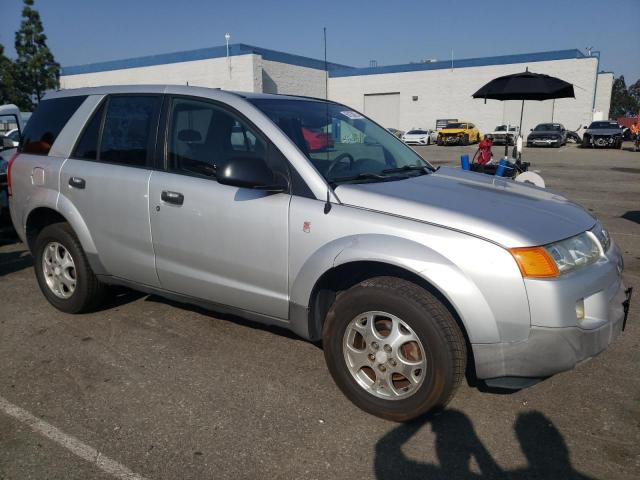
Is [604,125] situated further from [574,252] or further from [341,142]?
[574,252]

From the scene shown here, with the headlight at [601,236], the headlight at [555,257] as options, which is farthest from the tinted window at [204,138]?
the headlight at [601,236]

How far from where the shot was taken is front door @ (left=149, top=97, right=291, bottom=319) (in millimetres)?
3227

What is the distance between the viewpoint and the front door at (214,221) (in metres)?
3.23

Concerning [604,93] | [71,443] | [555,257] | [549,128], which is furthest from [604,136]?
[71,443]

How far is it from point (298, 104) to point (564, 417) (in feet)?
8.64

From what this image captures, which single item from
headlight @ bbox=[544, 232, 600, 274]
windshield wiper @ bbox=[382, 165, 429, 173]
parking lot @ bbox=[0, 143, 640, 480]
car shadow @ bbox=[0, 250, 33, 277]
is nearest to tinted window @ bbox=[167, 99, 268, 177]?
windshield wiper @ bbox=[382, 165, 429, 173]

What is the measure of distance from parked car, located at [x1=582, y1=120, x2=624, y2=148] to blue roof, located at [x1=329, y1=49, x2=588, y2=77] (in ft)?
28.4

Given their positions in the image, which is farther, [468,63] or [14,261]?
[468,63]

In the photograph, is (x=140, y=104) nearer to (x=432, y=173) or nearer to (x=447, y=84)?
(x=432, y=173)

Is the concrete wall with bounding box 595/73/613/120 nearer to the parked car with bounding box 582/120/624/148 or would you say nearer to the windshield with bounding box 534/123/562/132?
the windshield with bounding box 534/123/562/132

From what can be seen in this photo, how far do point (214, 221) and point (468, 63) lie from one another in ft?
139

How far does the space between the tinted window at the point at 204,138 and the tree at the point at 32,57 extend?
4226cm

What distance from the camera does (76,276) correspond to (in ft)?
14.0

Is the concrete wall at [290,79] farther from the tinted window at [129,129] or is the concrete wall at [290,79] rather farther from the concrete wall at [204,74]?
the tinted window at [129,129]
